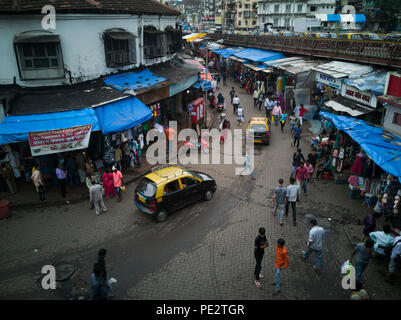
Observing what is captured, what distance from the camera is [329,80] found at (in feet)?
61.5

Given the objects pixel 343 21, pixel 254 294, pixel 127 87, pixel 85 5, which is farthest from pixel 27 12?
pixel 343 21

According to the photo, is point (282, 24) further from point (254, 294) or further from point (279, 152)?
point (254, 294)

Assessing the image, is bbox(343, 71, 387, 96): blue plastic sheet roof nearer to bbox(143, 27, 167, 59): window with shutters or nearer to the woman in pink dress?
bbox(143, 27, 167, 59): window with shutters

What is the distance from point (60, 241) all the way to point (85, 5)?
1030 centimetres

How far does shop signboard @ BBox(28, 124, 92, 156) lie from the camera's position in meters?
11.0

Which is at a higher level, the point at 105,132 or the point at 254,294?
the point at 105,132

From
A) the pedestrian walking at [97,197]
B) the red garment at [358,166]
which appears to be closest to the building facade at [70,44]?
the pedestrian walking at [97,197]

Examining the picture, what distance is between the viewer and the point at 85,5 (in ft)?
44.3

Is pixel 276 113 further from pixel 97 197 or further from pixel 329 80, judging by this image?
pixel 97 197

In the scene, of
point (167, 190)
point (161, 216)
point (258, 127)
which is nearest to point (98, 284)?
point (161, 216)

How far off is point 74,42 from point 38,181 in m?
6.57

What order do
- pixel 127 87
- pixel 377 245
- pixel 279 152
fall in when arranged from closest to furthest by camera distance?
pixel 377 245
pixel 127 87
pixel 279 152

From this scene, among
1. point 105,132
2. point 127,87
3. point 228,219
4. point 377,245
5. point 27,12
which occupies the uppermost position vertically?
point 27,12

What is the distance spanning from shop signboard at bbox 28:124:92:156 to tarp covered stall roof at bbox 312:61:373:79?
14.0 meters
